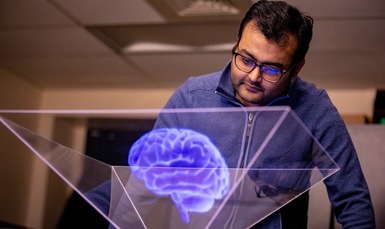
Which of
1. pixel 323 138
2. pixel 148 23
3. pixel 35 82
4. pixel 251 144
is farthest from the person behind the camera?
pixel 35 82

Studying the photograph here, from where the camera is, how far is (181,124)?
0.76 meters

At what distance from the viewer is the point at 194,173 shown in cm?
74

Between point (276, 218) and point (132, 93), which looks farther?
point (132, 93)

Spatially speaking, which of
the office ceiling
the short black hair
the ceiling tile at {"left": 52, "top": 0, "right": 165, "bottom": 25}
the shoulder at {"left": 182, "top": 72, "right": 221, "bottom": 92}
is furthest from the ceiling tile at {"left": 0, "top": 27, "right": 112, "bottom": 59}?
the short black hair

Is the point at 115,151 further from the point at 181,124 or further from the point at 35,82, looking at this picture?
the point at 35,82

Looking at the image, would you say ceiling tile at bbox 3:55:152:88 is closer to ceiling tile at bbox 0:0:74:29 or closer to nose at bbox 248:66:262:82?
ceiling tile at bbox 0:0:74:29

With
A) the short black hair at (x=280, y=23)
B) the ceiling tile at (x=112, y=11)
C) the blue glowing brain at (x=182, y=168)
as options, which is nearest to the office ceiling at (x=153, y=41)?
the ceiling tile at (x=112, y=11)

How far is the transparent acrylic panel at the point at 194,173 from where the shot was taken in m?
0.71

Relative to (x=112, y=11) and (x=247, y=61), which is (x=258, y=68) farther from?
(x=112, y=11)

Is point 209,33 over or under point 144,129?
over

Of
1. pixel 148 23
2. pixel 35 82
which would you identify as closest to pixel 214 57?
pixel 148 23

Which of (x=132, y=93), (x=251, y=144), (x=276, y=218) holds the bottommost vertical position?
(x=276, y=218)

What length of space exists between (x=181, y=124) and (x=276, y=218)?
0.75ft

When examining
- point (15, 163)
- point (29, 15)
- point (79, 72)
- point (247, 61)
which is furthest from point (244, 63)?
point (15, 163)
